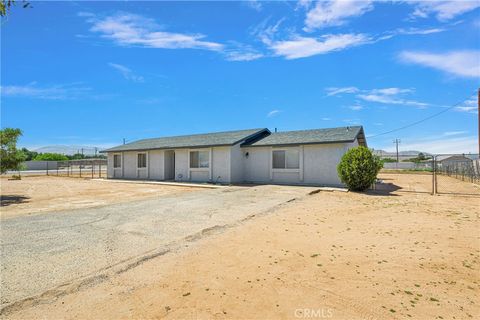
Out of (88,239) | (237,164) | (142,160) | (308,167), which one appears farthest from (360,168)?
(142,160)

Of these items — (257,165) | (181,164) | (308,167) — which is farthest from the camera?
(181,164)

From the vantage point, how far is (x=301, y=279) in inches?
148

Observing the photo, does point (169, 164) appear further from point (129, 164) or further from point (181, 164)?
point (129, 164)

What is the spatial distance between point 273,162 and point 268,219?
10.5m

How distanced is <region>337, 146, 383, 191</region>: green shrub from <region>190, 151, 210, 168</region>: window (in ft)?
30.2

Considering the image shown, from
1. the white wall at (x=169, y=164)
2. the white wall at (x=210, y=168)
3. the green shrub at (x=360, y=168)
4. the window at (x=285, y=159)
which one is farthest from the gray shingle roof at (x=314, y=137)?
the white wall at (x=169, y=164)

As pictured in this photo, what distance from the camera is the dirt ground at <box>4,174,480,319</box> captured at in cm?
298

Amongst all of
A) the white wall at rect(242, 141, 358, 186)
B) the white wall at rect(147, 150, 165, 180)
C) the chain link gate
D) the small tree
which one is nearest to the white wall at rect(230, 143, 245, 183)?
the white wall at rect(242, 141, 358, 186)

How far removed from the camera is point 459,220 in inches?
289

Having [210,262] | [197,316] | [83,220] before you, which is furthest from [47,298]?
[83,220]

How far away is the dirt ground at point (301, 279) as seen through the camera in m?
2.98

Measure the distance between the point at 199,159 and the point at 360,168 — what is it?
1080cm

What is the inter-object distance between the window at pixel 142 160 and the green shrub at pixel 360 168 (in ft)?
52.4

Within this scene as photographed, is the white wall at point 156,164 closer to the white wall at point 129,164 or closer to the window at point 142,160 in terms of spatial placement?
the window at point 142,160
